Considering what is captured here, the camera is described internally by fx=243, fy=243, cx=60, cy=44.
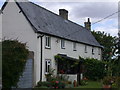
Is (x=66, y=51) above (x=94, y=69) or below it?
above

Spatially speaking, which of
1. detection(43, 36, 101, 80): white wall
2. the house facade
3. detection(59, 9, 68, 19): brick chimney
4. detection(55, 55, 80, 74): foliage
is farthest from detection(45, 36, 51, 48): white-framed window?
detection(59, 9, 68, 19): brick chimney

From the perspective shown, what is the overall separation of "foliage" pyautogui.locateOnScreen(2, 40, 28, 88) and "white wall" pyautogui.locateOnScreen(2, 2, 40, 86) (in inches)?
232

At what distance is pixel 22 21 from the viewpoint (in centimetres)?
2347

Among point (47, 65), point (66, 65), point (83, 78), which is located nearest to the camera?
point (47, 65)

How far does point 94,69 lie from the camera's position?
3275cm

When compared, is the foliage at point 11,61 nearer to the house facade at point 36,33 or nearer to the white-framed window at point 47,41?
the house facade at point 36,33

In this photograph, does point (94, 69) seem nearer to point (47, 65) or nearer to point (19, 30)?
point (47, 65)

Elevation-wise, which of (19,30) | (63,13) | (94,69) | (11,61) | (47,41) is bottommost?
(94,69)

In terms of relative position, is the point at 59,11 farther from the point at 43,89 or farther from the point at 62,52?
the point at 43,89

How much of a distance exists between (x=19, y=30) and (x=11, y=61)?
863cm

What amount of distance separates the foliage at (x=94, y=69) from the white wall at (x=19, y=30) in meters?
11.5

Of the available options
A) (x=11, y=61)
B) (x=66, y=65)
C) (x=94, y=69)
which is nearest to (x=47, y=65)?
(x=66, y=65)

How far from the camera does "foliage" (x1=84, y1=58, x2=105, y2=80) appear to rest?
32625 mm

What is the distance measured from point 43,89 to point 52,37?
273 inches
